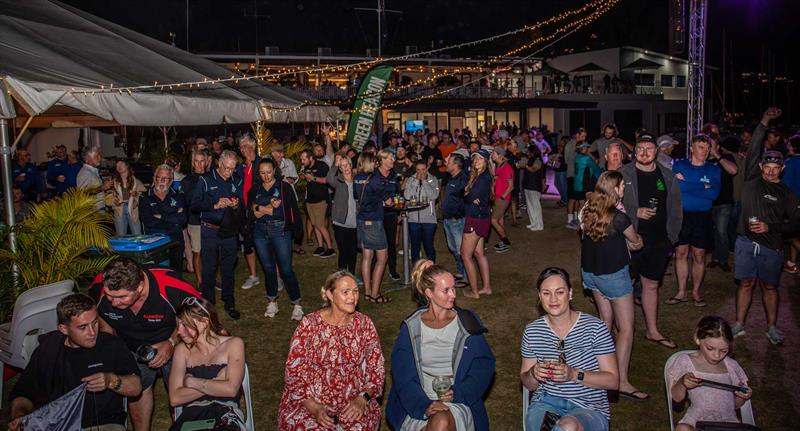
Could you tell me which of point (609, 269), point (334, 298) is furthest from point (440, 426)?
point (609, 269)

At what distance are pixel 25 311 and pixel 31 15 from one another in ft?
19.0

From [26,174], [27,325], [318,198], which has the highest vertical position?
[26,174]

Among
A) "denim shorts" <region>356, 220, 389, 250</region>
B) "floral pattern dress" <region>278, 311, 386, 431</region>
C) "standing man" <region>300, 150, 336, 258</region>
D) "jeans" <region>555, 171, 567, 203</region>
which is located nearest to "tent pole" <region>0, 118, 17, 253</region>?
"floral pattern dress" <region>278, 311, 386, 431</region>

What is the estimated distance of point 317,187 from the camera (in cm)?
964

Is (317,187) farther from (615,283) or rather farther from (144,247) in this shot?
(615,283)

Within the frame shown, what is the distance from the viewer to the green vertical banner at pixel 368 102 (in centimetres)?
Result: 1435

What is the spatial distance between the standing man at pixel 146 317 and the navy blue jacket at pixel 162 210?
123 inches

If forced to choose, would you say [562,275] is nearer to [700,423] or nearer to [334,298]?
[700,423]

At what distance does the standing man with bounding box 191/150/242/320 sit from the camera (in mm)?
6414

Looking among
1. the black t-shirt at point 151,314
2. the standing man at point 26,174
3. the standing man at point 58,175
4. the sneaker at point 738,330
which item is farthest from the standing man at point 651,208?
the standing man at point 26,174

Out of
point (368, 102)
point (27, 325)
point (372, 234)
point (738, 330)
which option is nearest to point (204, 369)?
point (27, 325)

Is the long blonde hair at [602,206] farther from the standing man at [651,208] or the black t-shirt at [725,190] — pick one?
the black t-shirt at [725,190]

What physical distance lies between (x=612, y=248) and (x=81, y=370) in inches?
150

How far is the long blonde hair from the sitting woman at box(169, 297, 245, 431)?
9.16 feet
